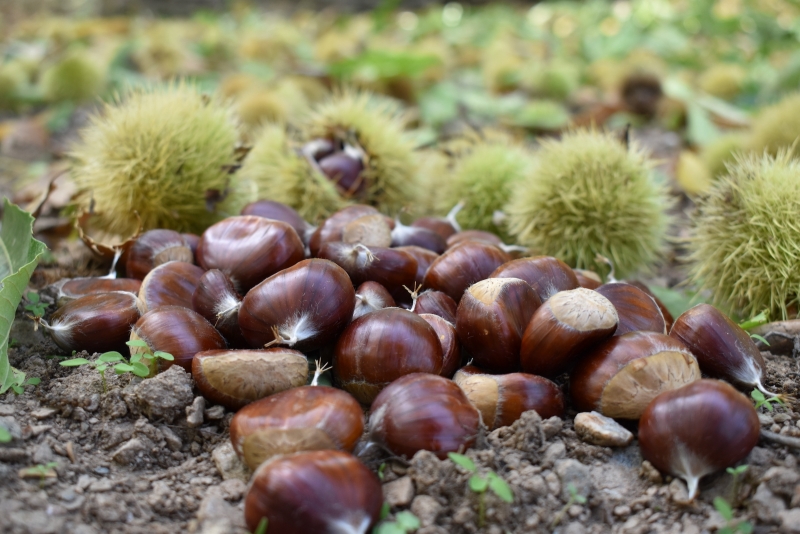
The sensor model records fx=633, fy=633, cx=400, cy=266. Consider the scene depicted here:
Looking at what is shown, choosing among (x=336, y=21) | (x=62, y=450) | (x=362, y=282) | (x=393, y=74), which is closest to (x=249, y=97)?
(x=393, y=74)

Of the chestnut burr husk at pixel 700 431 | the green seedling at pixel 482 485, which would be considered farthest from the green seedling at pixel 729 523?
the green seedling at pixel 482 485

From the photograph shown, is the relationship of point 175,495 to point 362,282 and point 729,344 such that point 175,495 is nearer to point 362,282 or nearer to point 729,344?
point 362,282

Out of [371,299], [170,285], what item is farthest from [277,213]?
[371,299]

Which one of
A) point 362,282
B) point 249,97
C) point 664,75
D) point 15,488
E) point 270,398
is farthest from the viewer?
point 664,75

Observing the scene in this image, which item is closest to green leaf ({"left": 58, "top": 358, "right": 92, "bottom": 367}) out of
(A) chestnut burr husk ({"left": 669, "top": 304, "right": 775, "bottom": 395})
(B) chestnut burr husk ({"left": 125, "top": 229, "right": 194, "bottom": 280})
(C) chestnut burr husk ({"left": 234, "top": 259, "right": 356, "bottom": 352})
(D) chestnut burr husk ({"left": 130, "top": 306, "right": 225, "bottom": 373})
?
(D) chestnut burr husk ({"left": 130, "top": 306, "right": 225, "bottom": 373})

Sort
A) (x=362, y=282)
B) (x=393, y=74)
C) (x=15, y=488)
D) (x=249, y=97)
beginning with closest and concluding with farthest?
(x=15, y=488)
(x=362, y=282)
(x=249, y=97)
(x=393, y=74)

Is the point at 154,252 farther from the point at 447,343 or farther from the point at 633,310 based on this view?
the point at 633,310

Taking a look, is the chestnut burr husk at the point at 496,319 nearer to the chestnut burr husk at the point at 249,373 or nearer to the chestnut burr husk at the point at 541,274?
the chestnut burr husk at the point at 541,274

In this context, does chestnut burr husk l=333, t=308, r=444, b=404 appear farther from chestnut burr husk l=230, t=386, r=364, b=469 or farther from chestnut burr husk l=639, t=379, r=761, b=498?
chestnut burr husk l=639, t=379, r=761, b=498
